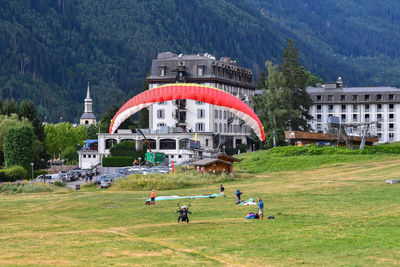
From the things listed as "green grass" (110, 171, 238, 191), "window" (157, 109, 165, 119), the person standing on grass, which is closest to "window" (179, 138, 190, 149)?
"window" (157, 109, 165, 119)

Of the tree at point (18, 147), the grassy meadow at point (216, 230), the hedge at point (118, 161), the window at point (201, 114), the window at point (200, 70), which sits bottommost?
the grassy meadow at point (216, 230)

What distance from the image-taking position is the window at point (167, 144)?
129m

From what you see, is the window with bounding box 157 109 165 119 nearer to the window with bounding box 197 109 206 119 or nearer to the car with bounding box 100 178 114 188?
the window with bounding box 197 109 206 119

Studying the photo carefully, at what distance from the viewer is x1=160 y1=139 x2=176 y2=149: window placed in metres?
129

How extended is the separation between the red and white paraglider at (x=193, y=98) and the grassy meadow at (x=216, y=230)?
20.3ft

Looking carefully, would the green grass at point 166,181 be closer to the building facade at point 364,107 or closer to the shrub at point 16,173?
the shrub at point 16,173

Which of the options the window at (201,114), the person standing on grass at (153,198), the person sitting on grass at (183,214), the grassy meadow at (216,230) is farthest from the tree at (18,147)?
the person sitting on grass at (183,214)

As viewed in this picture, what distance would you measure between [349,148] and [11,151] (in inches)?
1969

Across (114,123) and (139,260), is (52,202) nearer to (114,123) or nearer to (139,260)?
(114,123)

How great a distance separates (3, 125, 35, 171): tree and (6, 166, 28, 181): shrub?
4391 millimetres

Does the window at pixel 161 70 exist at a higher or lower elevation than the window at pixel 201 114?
higher

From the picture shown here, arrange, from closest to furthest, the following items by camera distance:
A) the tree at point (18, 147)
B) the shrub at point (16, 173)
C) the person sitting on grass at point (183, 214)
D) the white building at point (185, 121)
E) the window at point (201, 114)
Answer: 1. the person sitting on grass at point (183, 214)
2. the shrub at point (16, 173)
3. the tree at point (18, 147)
4. the white building at point (185, 121)
5. the window at point (201, 114)

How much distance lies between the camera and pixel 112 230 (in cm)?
4212

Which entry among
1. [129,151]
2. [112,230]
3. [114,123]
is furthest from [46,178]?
[112,230]
